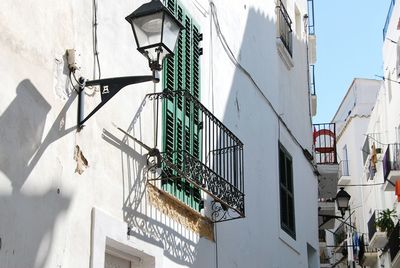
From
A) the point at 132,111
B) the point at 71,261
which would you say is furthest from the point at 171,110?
the point at 71,261

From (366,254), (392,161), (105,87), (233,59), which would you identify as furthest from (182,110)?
(366,254)

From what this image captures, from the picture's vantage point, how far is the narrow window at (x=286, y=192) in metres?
13.4

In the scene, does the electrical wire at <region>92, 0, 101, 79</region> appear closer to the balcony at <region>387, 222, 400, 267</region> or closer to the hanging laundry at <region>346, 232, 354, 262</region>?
the balcony at <region>387, 222, 400, 267</region>

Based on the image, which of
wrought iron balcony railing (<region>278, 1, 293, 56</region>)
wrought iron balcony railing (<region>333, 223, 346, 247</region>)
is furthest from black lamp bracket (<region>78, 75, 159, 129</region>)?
wrought iron balcony railing (<region>333, 223, 346, 247</region>)

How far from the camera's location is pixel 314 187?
16.4 meters

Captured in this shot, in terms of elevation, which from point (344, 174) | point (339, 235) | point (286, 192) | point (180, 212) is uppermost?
point (344, 174)

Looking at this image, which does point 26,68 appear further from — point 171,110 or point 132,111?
point 171,110

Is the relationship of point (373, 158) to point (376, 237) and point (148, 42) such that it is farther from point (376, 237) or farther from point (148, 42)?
point (148, 42)

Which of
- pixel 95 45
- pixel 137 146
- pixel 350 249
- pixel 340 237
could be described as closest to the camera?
pixel 95 45

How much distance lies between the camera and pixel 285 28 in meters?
15.1

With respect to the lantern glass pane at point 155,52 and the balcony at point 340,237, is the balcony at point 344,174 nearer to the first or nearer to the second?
the balcony at point 340,237

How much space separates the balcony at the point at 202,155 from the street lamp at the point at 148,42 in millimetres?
1268

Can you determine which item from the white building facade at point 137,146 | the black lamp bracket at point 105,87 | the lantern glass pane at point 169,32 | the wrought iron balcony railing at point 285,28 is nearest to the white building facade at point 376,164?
the wrought iron balcony railing at point 285,28

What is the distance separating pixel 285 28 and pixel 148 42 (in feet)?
27.3
